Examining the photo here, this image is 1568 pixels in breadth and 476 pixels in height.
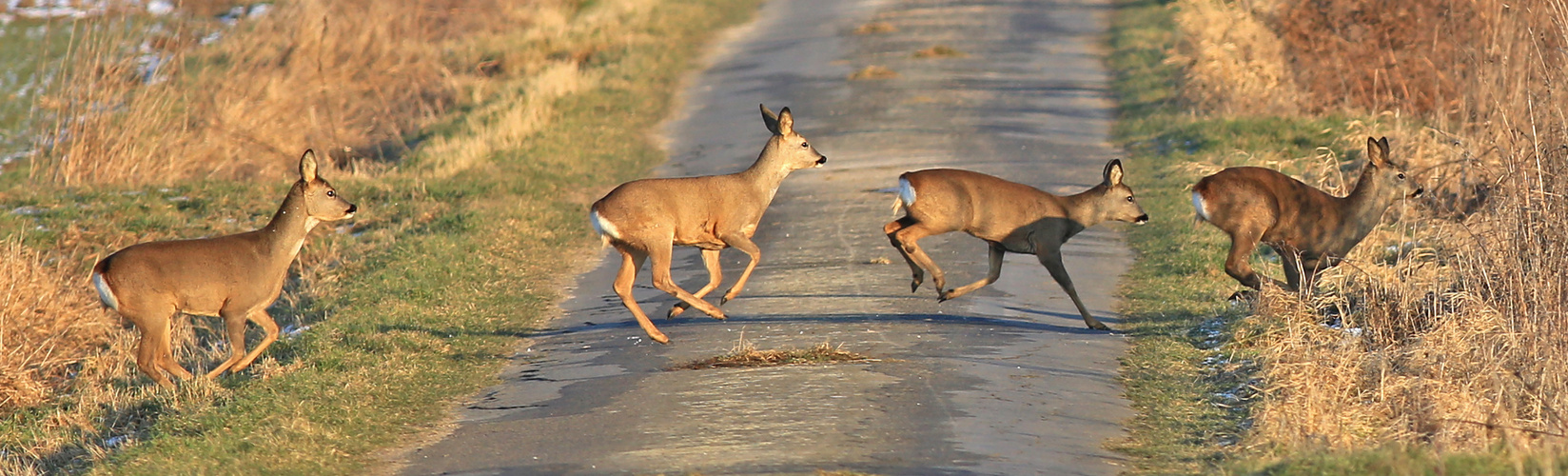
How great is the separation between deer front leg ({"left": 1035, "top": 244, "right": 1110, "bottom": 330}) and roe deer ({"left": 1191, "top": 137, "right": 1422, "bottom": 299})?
3.05ft

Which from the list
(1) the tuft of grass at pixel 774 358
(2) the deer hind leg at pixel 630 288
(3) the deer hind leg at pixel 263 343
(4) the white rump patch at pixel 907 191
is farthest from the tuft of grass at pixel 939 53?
(3) the deer hind leg at pixel 263 343

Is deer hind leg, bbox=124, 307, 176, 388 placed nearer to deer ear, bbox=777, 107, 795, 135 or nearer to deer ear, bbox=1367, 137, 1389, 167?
deer ear, bbox=777, 107, 795, 135

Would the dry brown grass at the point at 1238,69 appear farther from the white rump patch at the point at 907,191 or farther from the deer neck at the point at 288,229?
the deer neck at the point at 288,229

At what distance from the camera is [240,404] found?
9.66 meters

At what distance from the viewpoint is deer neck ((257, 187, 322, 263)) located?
11.2 metres

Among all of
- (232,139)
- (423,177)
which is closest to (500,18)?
(232,139)

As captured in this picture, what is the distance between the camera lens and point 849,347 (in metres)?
11.0

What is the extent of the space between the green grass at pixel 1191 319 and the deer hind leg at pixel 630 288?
9.48 ft

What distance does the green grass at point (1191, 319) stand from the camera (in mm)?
7355

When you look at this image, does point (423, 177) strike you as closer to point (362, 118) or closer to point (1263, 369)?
point (362, 118)

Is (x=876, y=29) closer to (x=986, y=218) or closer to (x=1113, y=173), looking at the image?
(x=1113, y=173)

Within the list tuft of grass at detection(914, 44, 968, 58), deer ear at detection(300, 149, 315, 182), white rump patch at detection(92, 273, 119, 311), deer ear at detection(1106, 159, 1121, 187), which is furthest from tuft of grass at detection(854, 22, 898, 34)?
white rump patch at detection(92, 273, 119, 311)

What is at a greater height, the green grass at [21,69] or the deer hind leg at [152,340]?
the deer hind leg at [152,340]

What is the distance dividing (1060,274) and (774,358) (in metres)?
2.22
